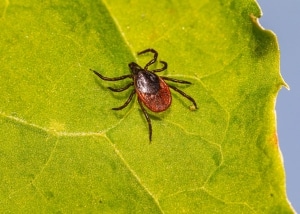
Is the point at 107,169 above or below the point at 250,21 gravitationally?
below

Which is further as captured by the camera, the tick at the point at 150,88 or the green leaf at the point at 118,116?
the tick at the point at 150,88

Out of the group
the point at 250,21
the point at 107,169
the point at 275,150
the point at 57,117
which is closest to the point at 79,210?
the point at 107,169

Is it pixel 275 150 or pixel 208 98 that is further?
pixel 208 98

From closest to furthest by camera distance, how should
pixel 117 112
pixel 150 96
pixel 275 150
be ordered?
pixel 275 150, pixel 117 112, pixel 150 96

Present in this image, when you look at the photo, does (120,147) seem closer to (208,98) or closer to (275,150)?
(208,98)

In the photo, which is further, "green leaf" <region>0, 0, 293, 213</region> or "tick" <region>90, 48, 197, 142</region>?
"tick" <region>90, 48, 197, 142</region>
